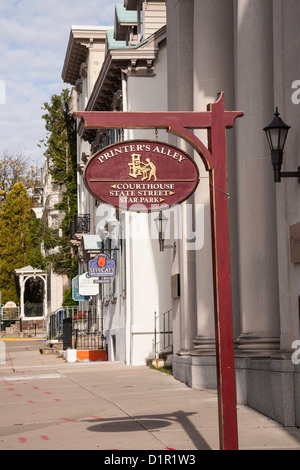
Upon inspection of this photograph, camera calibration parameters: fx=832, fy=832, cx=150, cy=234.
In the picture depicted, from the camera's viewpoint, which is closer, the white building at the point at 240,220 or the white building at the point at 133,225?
the white building at the point at 240,220

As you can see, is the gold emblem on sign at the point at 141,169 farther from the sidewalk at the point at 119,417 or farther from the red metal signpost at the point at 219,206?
the sidewalk at the point at 119,417

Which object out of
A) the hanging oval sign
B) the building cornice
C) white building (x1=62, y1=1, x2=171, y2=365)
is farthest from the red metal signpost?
the building cornice

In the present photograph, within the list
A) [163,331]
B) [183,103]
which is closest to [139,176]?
[183,103]

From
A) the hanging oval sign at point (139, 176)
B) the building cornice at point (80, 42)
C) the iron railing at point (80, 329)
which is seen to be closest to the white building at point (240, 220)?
the hanging oval sign at point (139, 176)

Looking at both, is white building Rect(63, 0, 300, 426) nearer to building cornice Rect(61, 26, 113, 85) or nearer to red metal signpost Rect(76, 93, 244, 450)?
red metal signpost Rect(76, 93, 244, 450)

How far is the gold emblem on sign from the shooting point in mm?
8984

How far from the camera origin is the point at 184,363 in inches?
690

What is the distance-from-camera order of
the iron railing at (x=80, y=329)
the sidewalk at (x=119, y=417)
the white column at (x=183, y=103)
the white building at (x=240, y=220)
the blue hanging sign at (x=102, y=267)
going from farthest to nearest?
the iron railing at (x=80, y=329) < the blue hanging sign at (x=102, y=267) < the white column at (x=183, y=103) < the white building at (x=240, y=220) < the sidewalk at (x=119, y=417)

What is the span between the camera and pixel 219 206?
905 centimetres

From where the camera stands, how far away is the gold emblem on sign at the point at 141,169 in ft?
29.5

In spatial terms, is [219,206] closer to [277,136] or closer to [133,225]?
[277,136]

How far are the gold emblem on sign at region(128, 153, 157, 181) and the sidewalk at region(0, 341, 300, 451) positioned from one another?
3148 millimetres

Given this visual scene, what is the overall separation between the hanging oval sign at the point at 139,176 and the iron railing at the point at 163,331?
1567cm

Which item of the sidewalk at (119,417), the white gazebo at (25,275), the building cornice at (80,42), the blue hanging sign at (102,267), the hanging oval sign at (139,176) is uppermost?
the building cornice at (80,42)
